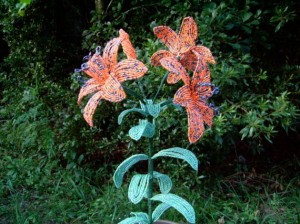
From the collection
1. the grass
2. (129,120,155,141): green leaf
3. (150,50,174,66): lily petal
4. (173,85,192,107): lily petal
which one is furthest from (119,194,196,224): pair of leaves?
the grass

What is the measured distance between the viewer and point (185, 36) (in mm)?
1729

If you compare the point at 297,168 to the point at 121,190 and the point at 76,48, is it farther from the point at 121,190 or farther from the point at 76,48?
the point at 76,48

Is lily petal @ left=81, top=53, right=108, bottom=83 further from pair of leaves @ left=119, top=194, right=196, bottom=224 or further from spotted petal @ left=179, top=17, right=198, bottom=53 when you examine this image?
pair of leaves @ left=119, top=194, right=196, bottom=224

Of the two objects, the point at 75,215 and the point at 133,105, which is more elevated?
the point at 133,105

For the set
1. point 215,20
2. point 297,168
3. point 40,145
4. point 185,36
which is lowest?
point 297,168

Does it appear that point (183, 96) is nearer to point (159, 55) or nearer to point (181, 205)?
point (159, 55)

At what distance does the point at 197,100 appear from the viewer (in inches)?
63.1

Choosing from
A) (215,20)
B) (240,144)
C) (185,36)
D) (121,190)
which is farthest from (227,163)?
(185,36)

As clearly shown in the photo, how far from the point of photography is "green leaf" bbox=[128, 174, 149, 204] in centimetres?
170

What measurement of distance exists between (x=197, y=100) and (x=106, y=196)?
1449 millimetres

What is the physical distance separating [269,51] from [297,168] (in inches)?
32.3

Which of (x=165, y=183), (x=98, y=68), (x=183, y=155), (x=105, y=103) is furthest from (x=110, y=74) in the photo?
(x=105, y=103)

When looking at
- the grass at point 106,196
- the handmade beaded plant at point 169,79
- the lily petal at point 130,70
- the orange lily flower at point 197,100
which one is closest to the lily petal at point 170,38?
the handmade beaded plant at point 169,79

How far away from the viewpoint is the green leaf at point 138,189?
1696 mm
